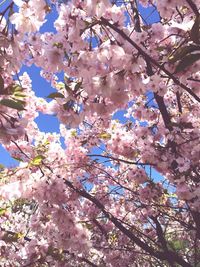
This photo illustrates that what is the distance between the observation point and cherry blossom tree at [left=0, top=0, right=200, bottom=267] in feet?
8.84

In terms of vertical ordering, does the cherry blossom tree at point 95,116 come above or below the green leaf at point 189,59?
above

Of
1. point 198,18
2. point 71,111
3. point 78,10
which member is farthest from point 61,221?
point 198,18

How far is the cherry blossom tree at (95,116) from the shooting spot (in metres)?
2.70

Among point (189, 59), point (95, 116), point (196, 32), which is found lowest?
point (189, 59)

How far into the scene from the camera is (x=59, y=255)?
5.09 metres

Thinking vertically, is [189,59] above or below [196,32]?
below

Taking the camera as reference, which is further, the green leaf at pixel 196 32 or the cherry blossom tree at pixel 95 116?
the cherry blossom tree at pixel 95 116

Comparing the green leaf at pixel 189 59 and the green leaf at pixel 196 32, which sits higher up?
the green leaf at pixel 196 32

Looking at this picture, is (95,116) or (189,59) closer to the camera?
(189,59)

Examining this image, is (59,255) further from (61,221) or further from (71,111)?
(71,111)

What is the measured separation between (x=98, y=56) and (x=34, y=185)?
185 cm

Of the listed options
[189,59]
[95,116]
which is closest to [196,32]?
[189,59]

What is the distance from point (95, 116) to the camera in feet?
18.3

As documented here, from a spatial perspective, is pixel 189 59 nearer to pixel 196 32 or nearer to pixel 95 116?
pixel 196 32
